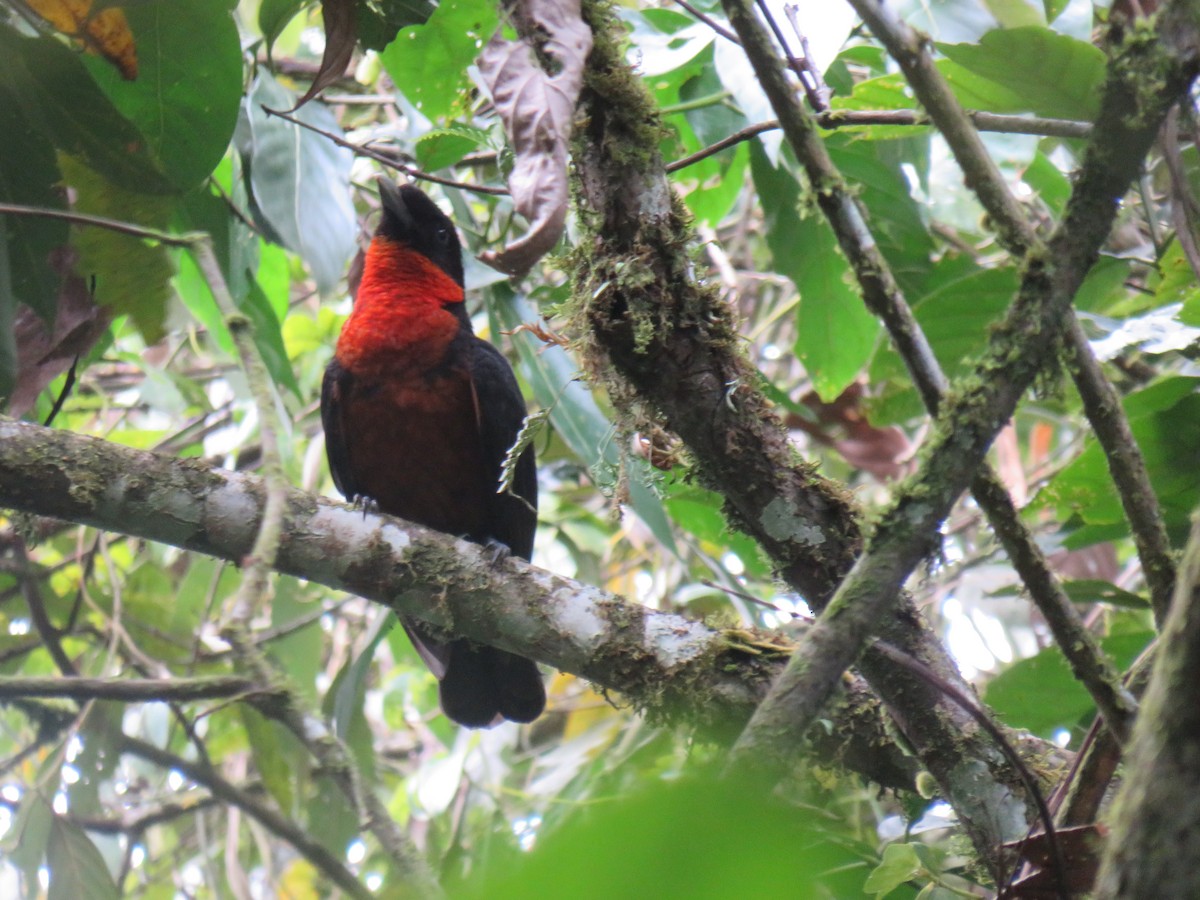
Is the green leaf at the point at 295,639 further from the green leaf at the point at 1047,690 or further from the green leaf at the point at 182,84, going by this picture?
the green leaf at the point at 1047,690

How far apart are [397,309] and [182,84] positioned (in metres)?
1.17

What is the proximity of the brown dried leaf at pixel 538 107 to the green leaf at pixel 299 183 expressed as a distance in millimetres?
1096

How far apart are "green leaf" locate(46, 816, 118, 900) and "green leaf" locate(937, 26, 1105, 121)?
3.35 metres

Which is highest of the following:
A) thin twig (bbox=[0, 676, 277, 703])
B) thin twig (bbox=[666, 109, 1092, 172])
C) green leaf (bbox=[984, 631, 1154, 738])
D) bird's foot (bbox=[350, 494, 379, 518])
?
thin twig (bbox=[666, 109, 1092, 172])

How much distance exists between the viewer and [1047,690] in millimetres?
2721

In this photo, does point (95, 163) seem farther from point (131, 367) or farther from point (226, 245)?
point (131, 367)

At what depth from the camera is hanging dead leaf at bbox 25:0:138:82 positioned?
2.20 meters

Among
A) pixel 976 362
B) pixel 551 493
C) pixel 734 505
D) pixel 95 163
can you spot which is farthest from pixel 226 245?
pixel 551 493

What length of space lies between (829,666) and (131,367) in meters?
5.18

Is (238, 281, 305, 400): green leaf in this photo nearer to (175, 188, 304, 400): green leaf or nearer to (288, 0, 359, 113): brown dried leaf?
(175, 188, 304, 400): green leaf

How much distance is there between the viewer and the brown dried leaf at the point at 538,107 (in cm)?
151

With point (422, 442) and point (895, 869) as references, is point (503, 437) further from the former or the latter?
point (895, 869)

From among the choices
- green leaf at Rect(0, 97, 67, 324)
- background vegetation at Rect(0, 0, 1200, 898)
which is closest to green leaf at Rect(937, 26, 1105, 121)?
background vegetation at Rect(0, 0, 1200, 898)

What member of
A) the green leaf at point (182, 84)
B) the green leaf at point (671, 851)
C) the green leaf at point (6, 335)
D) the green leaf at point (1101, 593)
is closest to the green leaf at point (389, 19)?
the green leaf at point (182, 84)
